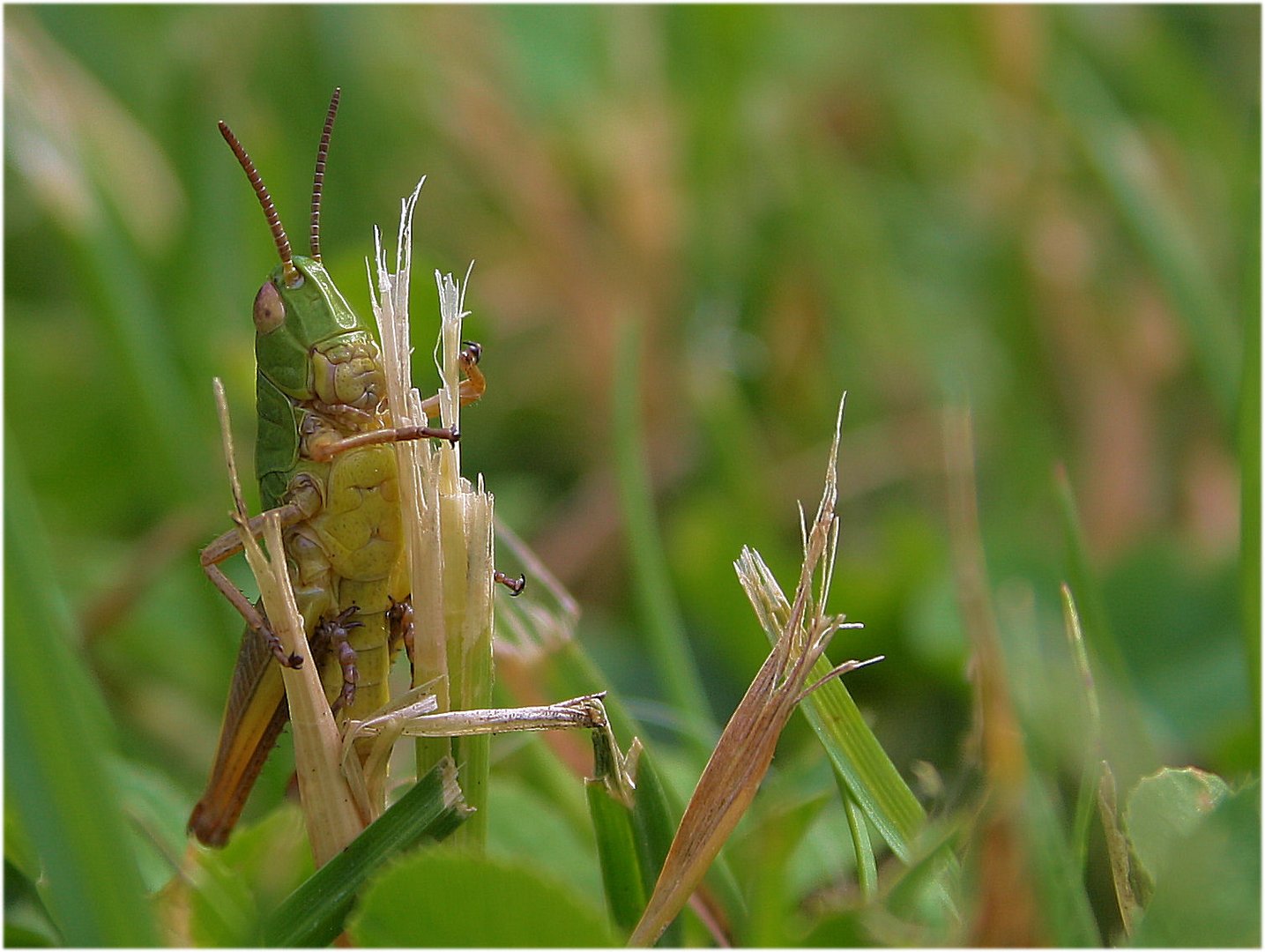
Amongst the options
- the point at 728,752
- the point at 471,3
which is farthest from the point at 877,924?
the point at 471,3

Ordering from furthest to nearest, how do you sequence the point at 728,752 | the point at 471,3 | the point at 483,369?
the point at 471,3
the point at 483,369
the point at 728,752

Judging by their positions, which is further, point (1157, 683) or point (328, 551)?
point (1157, 683)

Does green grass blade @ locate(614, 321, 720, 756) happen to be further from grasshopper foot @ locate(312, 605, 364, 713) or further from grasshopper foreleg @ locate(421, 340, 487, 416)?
grasshopper foot @ locate(312, 605, 364, 713)

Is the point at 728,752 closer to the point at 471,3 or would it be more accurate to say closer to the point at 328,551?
the point at 328,551

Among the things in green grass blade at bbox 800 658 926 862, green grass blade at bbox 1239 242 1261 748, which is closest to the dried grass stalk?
green grass blade at bbox 800 658 926 862

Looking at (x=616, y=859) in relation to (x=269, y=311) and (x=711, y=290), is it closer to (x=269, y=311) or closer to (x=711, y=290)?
(x=269, y=311)

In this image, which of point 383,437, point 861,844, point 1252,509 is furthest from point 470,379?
point 1252,509
